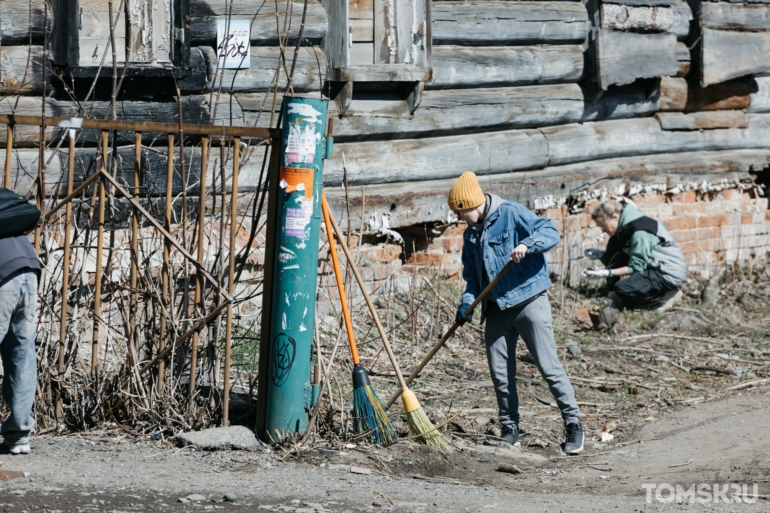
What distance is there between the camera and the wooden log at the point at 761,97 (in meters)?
10.6

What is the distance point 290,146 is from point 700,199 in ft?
21.8

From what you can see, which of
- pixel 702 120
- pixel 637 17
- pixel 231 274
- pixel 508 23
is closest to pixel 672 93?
pixel 702 120

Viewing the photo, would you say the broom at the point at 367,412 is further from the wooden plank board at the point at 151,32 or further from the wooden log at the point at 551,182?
the wooden log at the point at 551,182

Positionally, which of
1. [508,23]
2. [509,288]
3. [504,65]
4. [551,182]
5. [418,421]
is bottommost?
[418,421]

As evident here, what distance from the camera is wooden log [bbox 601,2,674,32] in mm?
9109

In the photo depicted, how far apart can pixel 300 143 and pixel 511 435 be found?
2038 millimetres

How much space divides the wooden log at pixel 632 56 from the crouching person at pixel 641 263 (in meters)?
1.24

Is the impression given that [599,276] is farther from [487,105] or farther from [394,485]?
[394,485]

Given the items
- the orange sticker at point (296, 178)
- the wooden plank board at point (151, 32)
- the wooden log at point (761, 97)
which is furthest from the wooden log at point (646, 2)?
the orange sticker at point (296, 178)

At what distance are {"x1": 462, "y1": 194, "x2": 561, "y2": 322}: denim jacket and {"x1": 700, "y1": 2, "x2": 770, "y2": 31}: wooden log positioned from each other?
558cm

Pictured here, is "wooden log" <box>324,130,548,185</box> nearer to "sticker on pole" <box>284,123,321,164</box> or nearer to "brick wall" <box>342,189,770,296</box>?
"brick wall" <box>342,189,770,296</box>

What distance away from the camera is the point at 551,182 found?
902cm

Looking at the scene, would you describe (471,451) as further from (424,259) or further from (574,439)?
(424,259)

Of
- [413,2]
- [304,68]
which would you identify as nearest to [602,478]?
[304,68]
